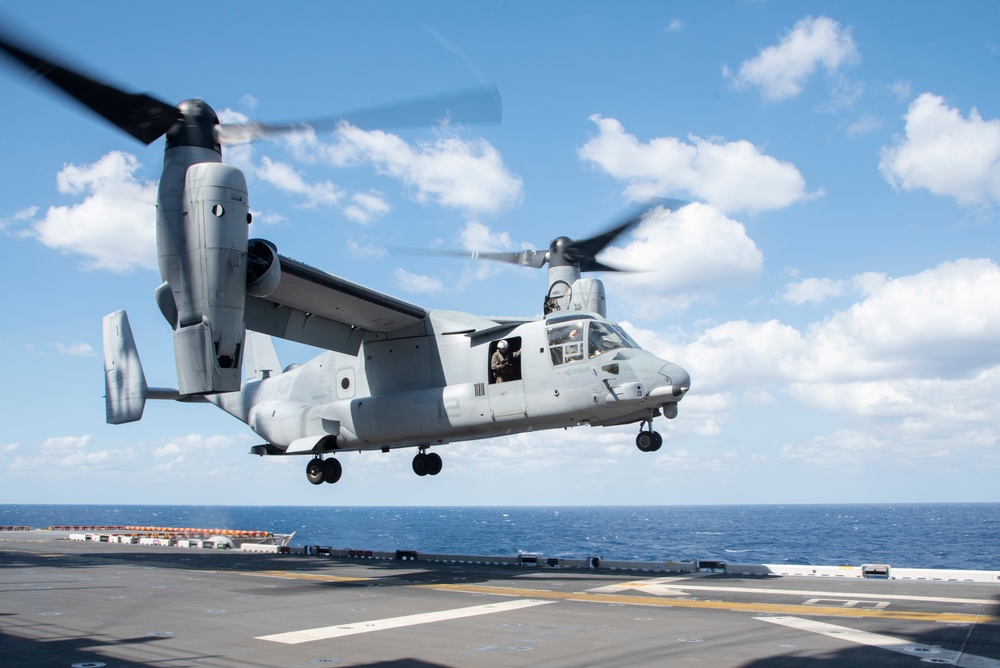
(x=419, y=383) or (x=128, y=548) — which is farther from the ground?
(x=419, y=383)

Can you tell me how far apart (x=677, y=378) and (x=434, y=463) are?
856 centimetres

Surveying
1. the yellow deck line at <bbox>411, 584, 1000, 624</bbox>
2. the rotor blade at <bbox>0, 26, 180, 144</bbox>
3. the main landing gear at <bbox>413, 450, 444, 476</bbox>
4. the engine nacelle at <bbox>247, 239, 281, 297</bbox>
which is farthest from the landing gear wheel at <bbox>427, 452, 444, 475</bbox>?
the rotor blade at <bbox>0, 26, 180, 144</bbox>

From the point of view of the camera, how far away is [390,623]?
11820 mm

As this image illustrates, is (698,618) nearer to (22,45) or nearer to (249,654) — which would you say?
(249,654)

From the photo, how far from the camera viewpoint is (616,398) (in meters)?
16.4

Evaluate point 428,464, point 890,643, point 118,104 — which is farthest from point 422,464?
point 890,643

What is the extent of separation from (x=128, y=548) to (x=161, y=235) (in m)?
20.6

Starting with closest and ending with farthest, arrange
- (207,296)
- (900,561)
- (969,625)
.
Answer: (969,625) → (207,296) → (900,561)

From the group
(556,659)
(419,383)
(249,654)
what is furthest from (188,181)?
(556,659)

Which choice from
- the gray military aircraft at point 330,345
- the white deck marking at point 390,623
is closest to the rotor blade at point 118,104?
the gray military aircraft at point 330,345

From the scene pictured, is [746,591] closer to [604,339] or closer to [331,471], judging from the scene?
[604,339]

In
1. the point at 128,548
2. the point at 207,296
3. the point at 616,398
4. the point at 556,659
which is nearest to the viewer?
the point at 556,659

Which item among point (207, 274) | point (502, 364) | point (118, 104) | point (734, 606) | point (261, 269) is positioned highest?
point (118, 104)

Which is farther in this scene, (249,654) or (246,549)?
(246,549)
